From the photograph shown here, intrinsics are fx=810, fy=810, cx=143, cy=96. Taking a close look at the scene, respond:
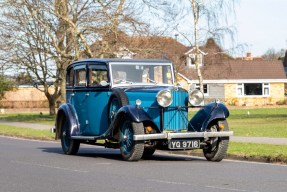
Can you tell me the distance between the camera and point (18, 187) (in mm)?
12516

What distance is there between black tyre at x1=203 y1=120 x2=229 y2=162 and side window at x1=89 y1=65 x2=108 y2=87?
9.41 ft

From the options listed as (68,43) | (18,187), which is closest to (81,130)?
(18,187)

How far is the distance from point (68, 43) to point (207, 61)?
1451 centimetres

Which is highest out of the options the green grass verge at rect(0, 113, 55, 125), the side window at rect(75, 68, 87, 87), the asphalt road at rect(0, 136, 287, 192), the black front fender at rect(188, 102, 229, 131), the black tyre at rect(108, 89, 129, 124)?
the side window at rect(75, 68, 87, 87)

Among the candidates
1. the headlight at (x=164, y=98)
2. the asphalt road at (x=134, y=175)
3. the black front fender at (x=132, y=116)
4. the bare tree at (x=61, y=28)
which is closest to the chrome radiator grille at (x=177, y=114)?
the headlight at (x=164, y=98)

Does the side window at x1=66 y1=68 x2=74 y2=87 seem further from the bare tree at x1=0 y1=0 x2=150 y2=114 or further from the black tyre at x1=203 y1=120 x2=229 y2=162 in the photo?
the bare tree at x1=0 y1=0 x2=150 y2=114

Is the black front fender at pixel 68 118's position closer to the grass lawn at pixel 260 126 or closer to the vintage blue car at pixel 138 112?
the vintage blue car at pixel 138 112

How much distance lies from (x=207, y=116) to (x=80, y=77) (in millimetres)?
Result: 4047

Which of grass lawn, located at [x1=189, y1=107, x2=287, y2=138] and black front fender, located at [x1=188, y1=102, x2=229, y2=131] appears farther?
grass lawn, located at [x1=189, y1=107, x2=287, y2=138]

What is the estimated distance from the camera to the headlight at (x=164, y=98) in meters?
17.3

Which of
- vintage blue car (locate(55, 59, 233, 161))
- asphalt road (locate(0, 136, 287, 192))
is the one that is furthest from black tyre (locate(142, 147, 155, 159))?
asphalt road (locate(0, 136, 287, 192))

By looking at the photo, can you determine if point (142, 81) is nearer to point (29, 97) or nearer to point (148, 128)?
point (148, 128)

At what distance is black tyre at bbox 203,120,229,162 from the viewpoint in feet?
57.3

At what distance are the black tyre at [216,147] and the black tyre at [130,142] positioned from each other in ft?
5.48
